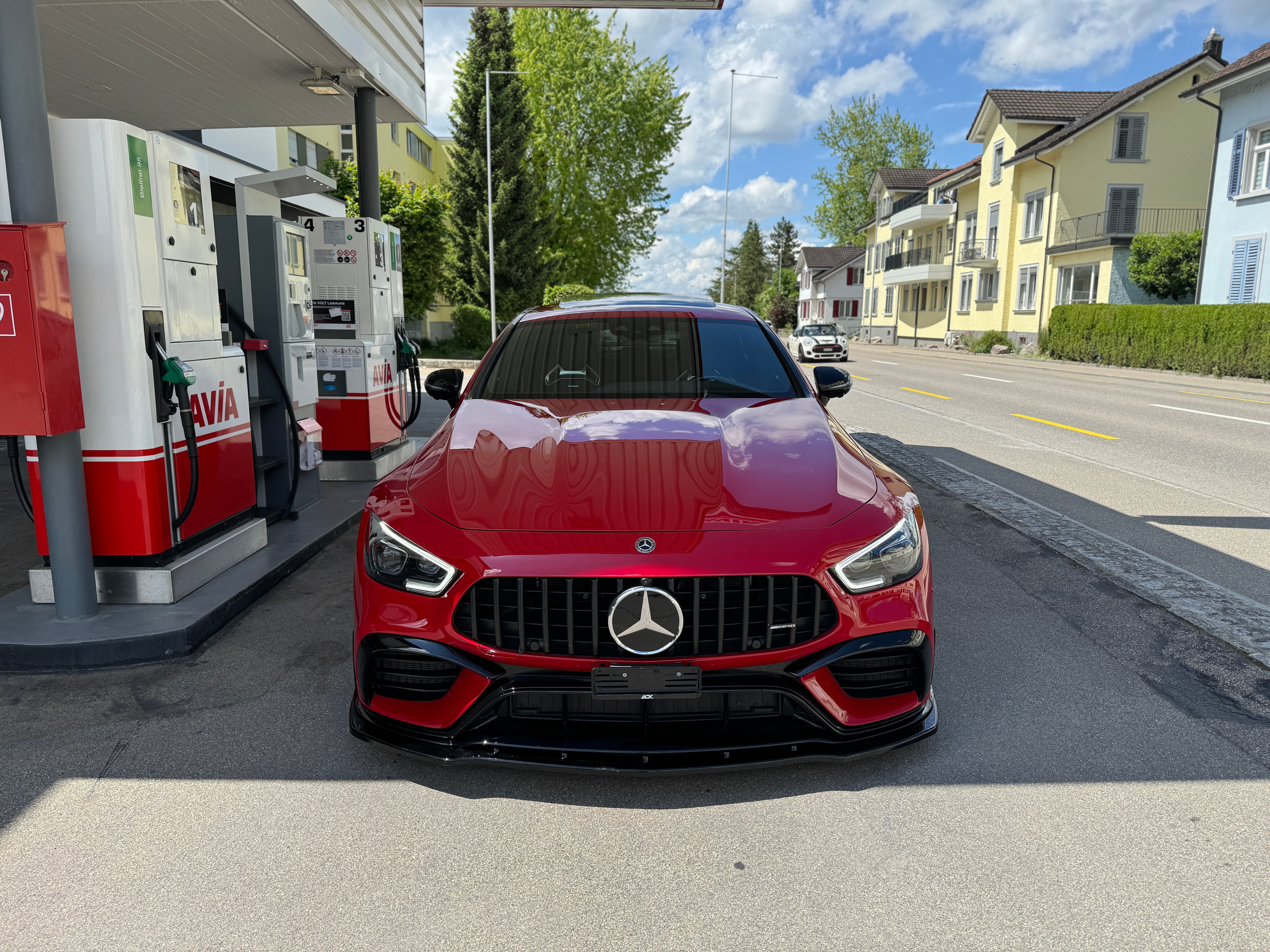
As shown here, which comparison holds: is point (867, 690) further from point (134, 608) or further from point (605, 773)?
point (134, 608)

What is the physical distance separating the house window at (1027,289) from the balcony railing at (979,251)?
7.87ft

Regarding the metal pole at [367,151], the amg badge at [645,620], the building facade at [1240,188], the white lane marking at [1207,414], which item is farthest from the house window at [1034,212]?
the amg badge at [645,620]

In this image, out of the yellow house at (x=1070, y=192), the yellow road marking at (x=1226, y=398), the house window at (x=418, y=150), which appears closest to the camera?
the yellow road marking at (x=1226, y=398)

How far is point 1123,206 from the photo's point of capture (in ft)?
115

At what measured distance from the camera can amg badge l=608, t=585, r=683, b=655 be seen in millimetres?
2568

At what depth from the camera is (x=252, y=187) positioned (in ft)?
21.1

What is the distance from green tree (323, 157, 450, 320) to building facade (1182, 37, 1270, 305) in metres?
22.1

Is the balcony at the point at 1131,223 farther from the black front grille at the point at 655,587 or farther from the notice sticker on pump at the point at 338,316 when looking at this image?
the black front grille at the point at 655,587

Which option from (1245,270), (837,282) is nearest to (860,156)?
(837,282)

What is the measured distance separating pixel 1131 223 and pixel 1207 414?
83.7 feet

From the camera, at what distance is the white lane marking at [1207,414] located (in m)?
12.5

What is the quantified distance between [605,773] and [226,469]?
335cm

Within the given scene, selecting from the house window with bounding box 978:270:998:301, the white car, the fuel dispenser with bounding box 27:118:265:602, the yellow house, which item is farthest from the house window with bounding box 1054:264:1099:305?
the fuel dispenser with bounding box 27:118:265:602

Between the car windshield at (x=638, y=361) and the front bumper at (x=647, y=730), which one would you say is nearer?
the front bumper at (x=647, y=730)
